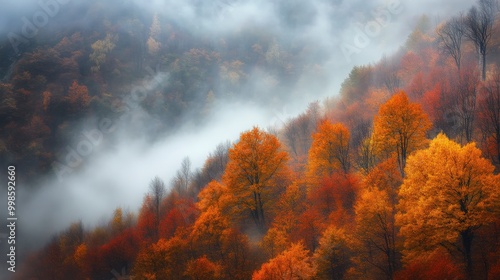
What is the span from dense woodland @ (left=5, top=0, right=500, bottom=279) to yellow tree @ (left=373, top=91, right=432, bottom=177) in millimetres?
134

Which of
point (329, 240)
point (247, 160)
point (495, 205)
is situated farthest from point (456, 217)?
point (247, 160)

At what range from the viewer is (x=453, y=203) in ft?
68.7

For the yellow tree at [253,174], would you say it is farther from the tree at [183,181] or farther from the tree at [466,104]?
the tree at [183,181]

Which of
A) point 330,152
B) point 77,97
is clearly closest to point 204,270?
point 330,152

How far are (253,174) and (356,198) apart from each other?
1311 cm

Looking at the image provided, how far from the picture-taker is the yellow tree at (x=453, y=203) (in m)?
20.1

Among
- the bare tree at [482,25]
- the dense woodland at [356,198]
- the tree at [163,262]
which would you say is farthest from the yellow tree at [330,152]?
the bare tree at [482,25]

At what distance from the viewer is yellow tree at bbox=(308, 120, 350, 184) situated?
40.8 m

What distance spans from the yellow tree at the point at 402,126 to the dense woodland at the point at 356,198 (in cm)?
13

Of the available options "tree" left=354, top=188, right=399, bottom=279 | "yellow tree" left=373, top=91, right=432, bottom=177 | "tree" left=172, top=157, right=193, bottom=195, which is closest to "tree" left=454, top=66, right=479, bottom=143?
"yellow tree" left=373, top=91, right=432, bottom=177

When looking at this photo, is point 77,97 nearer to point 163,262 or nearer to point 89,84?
point 89,84

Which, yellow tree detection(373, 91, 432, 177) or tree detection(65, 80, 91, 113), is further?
tree detection(65, 80, 91, 113)

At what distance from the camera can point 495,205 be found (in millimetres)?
20156

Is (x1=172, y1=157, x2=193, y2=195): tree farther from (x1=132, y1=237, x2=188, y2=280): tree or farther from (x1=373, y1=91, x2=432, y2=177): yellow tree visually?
(x1=373, y1=91, x2=432, y2=177): yellow tree
